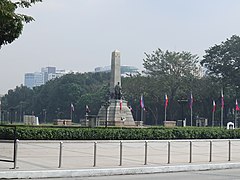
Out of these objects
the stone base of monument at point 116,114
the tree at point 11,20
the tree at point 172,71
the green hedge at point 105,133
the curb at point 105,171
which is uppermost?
the tree at point 172,71

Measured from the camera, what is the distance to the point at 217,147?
3025 centimetres

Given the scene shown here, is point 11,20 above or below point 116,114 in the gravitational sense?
above

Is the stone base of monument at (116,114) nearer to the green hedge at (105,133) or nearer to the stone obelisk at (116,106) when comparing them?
the stone obelisk at (116,106)

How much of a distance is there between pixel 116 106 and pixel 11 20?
52.8 meters

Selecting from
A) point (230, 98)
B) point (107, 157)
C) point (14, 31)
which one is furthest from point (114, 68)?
point (14, 31)

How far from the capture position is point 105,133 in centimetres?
3459

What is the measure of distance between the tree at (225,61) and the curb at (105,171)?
68.7 m

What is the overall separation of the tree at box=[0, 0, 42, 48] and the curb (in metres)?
4.80

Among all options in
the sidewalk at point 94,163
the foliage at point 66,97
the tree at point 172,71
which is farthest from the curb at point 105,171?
the foliage at point 66,97

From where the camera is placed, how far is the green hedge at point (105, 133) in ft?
102

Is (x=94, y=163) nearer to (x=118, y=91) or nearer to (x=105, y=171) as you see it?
(x=105, y=171)

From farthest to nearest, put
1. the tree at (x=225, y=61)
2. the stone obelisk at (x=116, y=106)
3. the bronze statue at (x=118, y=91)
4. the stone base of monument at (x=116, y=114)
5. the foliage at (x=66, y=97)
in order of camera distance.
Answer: the foliage at (x=66, y=97) < the tree at (x=225, y=61) < the stone base of monument at (x=116, y=114) < the bronze statue at (x=118, y=91) < the stone obelisk at (x=116, y=106)

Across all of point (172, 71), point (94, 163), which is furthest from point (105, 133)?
point (172, 71)

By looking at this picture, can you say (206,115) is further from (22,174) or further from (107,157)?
(22,174)
